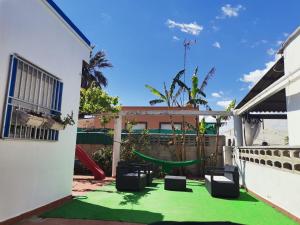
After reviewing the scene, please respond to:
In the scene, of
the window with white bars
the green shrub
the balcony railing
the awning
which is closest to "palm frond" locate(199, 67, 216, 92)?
the awning

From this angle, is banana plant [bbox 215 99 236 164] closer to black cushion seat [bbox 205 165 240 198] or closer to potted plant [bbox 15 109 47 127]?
black cushion seat [bbox 205 165 240 198]

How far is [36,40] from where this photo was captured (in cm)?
509

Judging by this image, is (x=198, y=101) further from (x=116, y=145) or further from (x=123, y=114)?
(x=116, y=145)

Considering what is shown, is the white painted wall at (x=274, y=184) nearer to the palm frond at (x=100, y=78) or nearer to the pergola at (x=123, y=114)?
the pergola at (x=123, y=114)

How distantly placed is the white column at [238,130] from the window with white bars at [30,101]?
725 centimetres

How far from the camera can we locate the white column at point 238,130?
10.5m

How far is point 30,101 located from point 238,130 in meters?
8.12

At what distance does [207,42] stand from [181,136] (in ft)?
15.6

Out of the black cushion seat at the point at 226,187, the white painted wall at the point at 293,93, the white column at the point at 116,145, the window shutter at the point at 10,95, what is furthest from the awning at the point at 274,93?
the window shutter at the point at 10,95

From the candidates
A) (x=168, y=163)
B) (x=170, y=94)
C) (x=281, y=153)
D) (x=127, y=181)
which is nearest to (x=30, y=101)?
(x=127, y=181)

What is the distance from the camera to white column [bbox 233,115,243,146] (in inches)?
415

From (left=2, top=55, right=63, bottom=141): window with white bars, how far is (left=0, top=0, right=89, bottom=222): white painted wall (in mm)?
130

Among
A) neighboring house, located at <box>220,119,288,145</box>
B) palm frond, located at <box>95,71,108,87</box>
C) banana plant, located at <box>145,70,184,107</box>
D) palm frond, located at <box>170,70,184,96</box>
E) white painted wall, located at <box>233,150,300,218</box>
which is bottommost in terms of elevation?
white painted wall, located at <box>233,150,300,218</box>

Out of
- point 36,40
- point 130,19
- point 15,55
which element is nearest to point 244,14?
point 130,19
